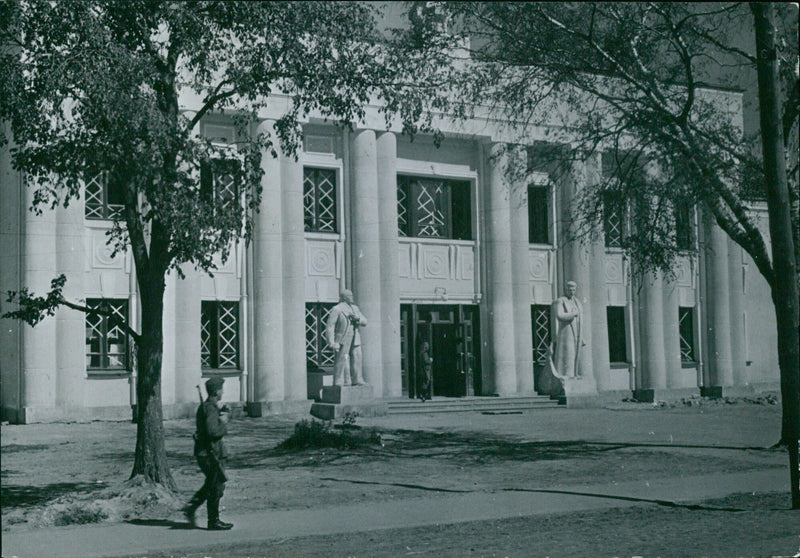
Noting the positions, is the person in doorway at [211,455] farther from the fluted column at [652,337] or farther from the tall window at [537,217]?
the fluted column at [652,337]

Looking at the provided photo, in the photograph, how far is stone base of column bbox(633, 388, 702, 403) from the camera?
34188 mm

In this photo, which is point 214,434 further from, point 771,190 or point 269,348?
point 269,348

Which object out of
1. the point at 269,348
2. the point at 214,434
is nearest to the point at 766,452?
the point at 214,434

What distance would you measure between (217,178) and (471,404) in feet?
60.0

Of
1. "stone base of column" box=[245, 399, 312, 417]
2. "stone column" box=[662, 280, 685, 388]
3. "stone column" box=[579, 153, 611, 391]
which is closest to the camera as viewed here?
"stone base of column" box=[245, 399, 312, 417]

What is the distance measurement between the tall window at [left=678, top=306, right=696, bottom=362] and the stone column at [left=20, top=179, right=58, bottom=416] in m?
22.6

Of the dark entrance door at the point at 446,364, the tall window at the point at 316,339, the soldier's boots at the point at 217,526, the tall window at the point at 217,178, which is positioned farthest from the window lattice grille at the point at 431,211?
the soldier's boots at the point at 217,526

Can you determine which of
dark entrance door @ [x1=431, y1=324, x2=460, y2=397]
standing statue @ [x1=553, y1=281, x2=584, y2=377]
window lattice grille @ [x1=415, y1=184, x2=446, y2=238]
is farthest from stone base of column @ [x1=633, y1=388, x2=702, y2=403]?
window lattice grille @ [x1=415, y1=184, x2=446, y2=238]

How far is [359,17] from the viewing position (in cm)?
1372

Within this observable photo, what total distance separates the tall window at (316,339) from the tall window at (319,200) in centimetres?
235

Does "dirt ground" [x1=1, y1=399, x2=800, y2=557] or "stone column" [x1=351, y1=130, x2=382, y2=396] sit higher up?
"stone column" [x1=351, y1=130, x2=382, y2=396]

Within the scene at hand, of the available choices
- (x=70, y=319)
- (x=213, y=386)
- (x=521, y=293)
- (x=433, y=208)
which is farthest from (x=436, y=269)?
(x=213, y=386)

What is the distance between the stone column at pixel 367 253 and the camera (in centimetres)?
2934

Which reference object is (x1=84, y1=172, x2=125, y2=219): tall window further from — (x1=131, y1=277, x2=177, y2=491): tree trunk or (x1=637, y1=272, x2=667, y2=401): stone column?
(x1=637, y1=272, x2=667, y2=401): stone column
